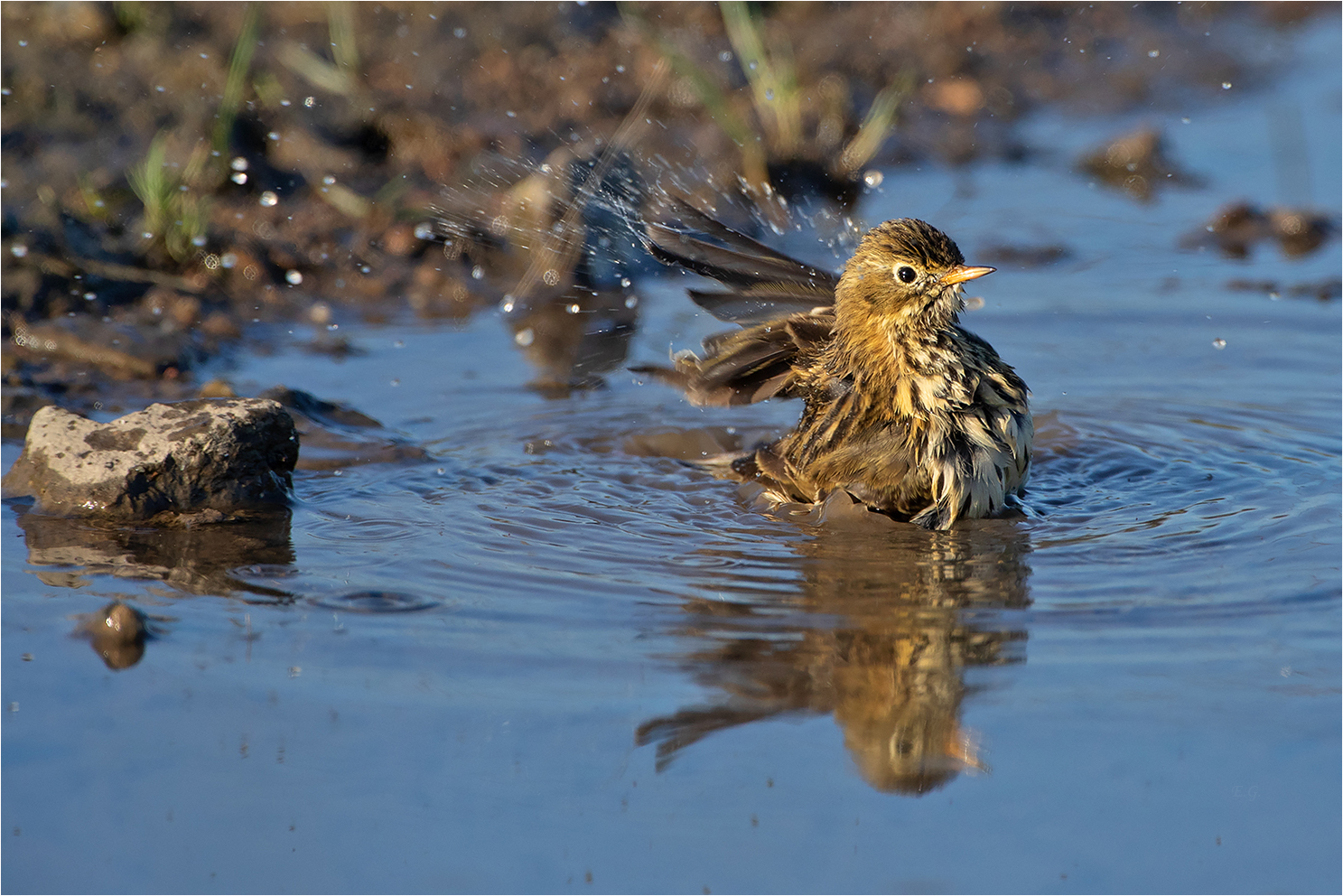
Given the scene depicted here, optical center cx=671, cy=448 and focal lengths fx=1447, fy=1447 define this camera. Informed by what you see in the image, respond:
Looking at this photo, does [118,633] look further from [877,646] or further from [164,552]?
[877,646]

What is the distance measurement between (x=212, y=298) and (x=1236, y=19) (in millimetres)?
9230

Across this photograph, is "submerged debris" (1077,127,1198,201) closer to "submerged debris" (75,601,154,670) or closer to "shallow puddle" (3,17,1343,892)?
"shallow puddle" (3,17,1343,892)

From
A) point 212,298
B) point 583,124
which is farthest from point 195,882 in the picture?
point 583,124

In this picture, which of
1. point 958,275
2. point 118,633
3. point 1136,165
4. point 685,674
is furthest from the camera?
point 1136,165

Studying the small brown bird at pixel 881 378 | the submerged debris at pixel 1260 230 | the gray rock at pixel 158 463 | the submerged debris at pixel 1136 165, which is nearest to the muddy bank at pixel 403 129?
the submerged debris at pixel 1136 165

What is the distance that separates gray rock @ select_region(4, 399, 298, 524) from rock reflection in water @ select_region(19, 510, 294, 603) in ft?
0.28

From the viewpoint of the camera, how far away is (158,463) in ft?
16.3

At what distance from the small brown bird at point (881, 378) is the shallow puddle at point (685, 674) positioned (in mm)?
160

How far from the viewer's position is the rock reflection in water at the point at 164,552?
4.41 m

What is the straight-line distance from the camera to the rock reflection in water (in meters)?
4.41

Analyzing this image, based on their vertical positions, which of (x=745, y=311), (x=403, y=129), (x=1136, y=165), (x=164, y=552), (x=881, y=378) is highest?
(x=1136, y=165)

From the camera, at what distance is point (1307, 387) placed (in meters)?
6.48

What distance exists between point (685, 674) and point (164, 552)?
191 centimetres

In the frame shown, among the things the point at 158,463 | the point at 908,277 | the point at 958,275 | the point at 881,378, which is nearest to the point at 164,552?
the point at 158,463
